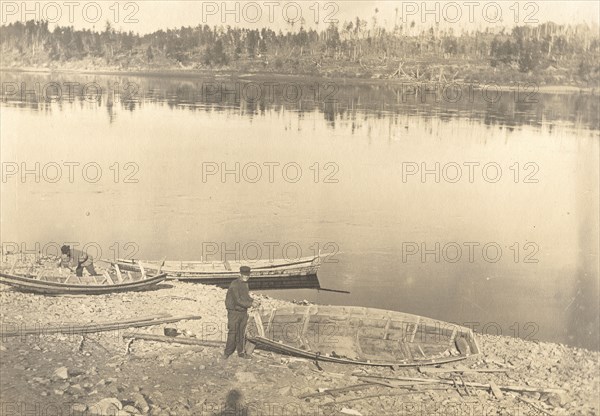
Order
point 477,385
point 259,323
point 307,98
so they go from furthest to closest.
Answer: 1. point 259,323
2. point 307,98
3. point 477,385

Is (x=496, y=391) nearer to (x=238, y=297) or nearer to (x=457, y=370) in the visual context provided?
(x=457, y=370)

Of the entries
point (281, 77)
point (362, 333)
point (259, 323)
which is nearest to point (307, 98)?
point (281, 77)

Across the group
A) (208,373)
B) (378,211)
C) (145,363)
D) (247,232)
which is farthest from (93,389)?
(378,211)

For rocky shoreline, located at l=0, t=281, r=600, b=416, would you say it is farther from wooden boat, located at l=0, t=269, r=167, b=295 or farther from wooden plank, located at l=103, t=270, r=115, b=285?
wooden plank, located at l=103, t=270, r=115, b=285

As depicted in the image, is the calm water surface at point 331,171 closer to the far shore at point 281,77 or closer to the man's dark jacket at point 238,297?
the far shore at point 281,77

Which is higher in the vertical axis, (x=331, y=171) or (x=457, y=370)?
(x=331, y=171)

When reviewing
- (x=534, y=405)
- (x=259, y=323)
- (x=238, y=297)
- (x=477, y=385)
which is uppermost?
(x=238, y=297)

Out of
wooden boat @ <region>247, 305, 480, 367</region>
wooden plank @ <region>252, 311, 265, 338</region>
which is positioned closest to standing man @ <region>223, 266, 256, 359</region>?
wooden boat @ <region>247, 305, 480, 367</region>
